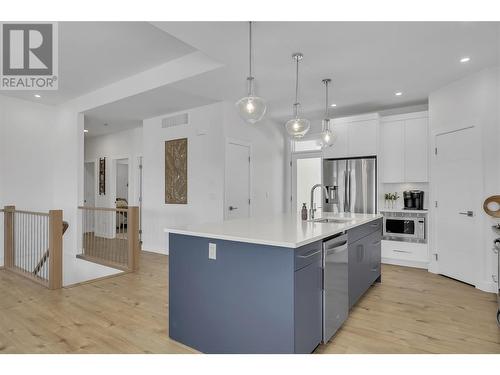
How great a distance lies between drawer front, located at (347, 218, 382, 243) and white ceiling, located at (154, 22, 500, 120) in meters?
1.87

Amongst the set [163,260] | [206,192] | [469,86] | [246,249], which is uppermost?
[469,86]

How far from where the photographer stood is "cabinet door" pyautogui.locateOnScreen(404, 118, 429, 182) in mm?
4820

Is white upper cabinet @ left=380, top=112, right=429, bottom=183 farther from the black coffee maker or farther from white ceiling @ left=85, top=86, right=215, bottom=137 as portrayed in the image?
white ceiling @ left=85, top=86, right=215, bottom=137

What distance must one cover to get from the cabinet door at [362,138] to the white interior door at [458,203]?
3.21ft

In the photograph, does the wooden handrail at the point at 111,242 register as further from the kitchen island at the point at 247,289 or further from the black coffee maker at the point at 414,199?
the black coffee maker at the point at 414,199

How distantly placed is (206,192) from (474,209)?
3.91 metres

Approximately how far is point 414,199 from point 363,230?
2.31 metres

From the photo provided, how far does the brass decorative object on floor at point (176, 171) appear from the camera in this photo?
550cm

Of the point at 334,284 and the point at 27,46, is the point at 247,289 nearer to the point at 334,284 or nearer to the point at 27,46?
the point at 334,284

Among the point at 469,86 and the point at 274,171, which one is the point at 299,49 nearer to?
the point at 469,86

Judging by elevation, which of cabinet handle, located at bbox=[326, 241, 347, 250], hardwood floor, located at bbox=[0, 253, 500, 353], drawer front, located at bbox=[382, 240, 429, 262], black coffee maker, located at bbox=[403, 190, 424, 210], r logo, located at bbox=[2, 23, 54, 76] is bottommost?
hardwood floor, located at bbox=[0, 253, 500, 353]

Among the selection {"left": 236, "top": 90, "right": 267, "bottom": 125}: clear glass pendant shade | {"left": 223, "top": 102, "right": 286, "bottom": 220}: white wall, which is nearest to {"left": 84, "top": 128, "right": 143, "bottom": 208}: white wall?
{"left": 223, "top": 102, "right": 286, "bottom": 220}: white wall

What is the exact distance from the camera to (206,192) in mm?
5176

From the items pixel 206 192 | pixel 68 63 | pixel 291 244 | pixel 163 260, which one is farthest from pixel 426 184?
pixel 68 63
